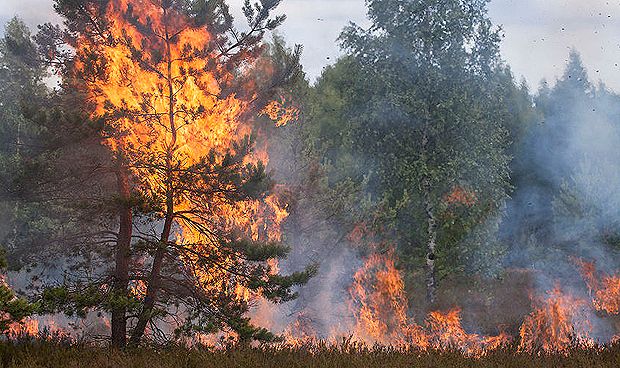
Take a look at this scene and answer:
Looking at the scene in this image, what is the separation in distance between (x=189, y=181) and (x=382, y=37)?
1042 centimetres

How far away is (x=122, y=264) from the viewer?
10859 millimetres

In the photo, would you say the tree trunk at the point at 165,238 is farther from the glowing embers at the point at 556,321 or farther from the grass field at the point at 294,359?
the glowing embers at the point at 556,321

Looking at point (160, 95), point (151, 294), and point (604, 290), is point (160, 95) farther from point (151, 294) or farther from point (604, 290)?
point (604, 290)

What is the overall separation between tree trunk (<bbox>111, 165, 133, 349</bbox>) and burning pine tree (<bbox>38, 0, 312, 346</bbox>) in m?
0.02

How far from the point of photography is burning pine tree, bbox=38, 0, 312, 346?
1034 centimetres

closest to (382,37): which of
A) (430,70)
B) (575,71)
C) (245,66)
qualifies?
(430,70)

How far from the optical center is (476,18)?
18.8 meters

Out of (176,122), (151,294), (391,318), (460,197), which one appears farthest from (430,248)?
(151,294)

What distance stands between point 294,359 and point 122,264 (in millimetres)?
4793

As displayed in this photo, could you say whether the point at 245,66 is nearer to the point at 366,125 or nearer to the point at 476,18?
the point at 366,125

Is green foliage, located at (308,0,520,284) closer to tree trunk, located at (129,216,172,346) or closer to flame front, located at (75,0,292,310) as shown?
flame front, located at (75,0,292,310)

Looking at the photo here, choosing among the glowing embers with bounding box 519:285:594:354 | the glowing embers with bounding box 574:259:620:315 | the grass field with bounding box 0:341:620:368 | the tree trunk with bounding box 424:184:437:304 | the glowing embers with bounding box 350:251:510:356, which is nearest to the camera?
the grass field with bounding box 0:341:620:368

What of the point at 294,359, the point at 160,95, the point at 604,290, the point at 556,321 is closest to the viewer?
the point at 294,359

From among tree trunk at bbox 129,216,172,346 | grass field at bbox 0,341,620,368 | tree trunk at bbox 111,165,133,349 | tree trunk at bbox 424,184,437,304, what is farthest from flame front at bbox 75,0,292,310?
tree trunk at bbox 424,184,437,304
